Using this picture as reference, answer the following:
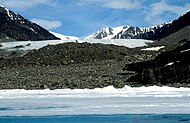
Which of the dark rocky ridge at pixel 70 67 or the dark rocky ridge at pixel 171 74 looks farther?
the dark rocky ridge at pixel 70 67

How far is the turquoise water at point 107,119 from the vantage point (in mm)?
11135

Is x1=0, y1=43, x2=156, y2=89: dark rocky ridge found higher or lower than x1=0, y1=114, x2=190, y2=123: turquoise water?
higher

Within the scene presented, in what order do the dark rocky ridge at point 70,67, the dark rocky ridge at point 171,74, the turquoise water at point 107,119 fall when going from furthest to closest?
the dark rocky ridge at point 70,67 < the dark rocky ridge at point 171,74 < the turquoise water at point 107,119

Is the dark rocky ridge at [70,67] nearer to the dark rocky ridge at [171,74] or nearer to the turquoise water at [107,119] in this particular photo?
the dark rocky ridge at [171,74]

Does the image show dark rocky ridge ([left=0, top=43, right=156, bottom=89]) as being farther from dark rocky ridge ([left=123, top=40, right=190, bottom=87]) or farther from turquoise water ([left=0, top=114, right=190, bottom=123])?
turquoise water ([left=0, top=114, right=190, bottom=123])

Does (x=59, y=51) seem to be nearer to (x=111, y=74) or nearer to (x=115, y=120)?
(x=111, y=74)

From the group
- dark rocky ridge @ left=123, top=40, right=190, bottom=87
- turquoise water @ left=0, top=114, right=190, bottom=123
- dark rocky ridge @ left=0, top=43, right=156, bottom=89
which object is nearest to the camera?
turquoise water @ left=0, top=114, right=190, bottom=123

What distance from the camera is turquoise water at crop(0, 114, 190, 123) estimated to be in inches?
438

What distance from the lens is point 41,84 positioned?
85.7ft

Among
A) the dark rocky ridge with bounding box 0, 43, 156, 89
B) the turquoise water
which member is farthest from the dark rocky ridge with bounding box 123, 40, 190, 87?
the turquoise water

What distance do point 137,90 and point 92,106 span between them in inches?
286

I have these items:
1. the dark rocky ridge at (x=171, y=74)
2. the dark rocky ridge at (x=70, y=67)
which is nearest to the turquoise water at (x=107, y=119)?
the dark rocky ridge at (x=171, y=74)

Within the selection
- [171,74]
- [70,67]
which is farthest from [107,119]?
[70,67]

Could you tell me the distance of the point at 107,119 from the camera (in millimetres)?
11516
